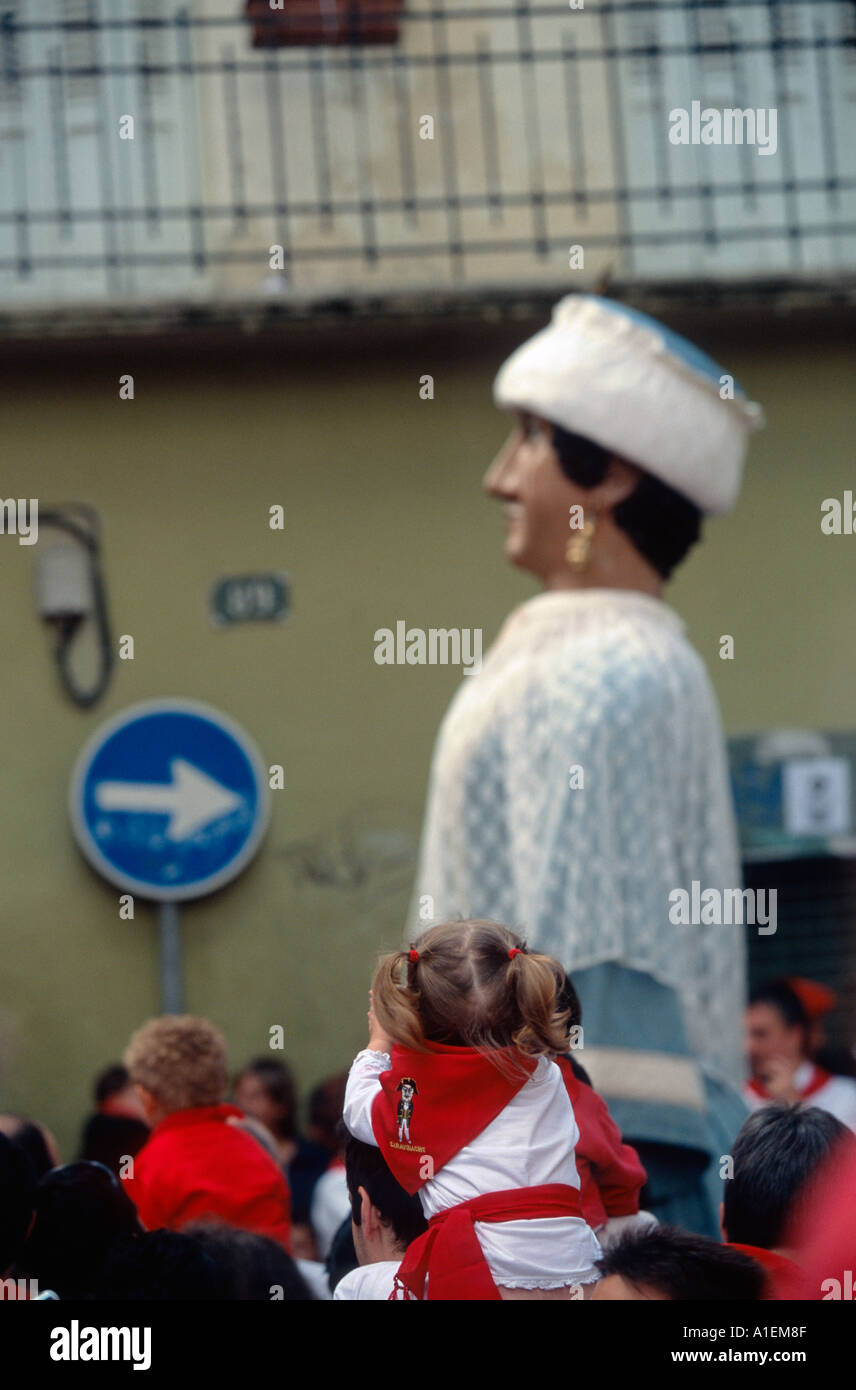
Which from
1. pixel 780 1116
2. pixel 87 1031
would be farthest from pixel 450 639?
pixel 780 1116

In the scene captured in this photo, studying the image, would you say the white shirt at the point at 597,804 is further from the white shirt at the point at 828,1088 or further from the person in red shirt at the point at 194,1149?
the white shirt at the point at 828,1088

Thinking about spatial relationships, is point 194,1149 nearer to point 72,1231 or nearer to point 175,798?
point 72,1231

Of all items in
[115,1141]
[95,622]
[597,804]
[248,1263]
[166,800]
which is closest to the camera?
[248,1263]

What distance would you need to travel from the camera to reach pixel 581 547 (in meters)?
3.76

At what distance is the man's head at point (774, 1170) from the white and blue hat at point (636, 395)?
5.80 feet

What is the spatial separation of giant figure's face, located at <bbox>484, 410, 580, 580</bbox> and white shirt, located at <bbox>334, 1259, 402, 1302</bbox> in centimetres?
191

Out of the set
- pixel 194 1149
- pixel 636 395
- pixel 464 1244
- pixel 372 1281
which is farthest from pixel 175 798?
pixel 464 1244

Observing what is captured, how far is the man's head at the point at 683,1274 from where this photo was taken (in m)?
1.95

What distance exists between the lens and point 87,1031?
6582mm

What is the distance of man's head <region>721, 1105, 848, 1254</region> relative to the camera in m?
2.16

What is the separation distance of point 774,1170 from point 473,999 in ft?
1.43

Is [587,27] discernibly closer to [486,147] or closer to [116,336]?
[486,147]

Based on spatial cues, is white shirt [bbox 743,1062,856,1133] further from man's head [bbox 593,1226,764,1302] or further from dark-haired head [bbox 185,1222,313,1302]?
man's head [bbox 593,1226,764,1302]
